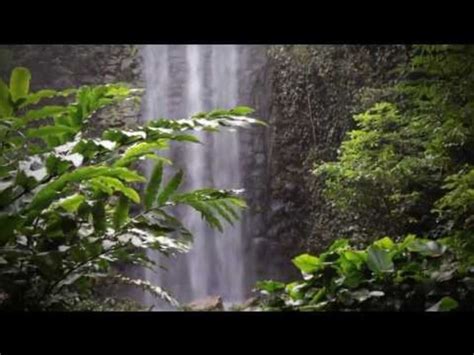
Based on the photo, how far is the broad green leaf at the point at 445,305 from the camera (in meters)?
1.58

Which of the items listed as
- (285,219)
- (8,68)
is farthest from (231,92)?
(8,68)

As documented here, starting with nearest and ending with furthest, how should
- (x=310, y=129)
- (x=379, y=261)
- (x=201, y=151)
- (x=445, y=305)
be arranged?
(x=445, y=305) → (x=379, y=261) → (x=310, y=129) → (x=201, y=151)

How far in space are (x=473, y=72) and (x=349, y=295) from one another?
1.45 meters

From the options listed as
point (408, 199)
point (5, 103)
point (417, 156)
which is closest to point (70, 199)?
point (5, 103)

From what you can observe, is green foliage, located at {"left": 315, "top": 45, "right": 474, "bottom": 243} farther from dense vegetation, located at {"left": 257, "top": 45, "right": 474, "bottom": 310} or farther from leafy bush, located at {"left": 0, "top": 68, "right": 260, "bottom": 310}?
leafy bush, located at {"left": 0, "top": 68, "right": 260, "bottom": 310}

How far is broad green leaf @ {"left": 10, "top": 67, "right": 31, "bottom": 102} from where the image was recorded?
1.67 meters

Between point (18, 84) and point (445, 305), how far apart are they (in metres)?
1.49

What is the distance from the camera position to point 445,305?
1.59 metres

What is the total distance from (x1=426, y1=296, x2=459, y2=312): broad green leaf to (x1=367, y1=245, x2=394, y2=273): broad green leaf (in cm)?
18

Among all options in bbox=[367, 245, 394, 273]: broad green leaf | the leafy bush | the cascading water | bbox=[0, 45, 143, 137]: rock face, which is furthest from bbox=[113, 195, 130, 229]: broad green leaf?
the cascading water

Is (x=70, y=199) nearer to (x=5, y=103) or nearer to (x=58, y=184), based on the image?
(x=58, y=184)

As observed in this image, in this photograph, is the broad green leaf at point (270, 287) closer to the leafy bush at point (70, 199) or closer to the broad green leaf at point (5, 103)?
the leafy bush at point (70, 199)
